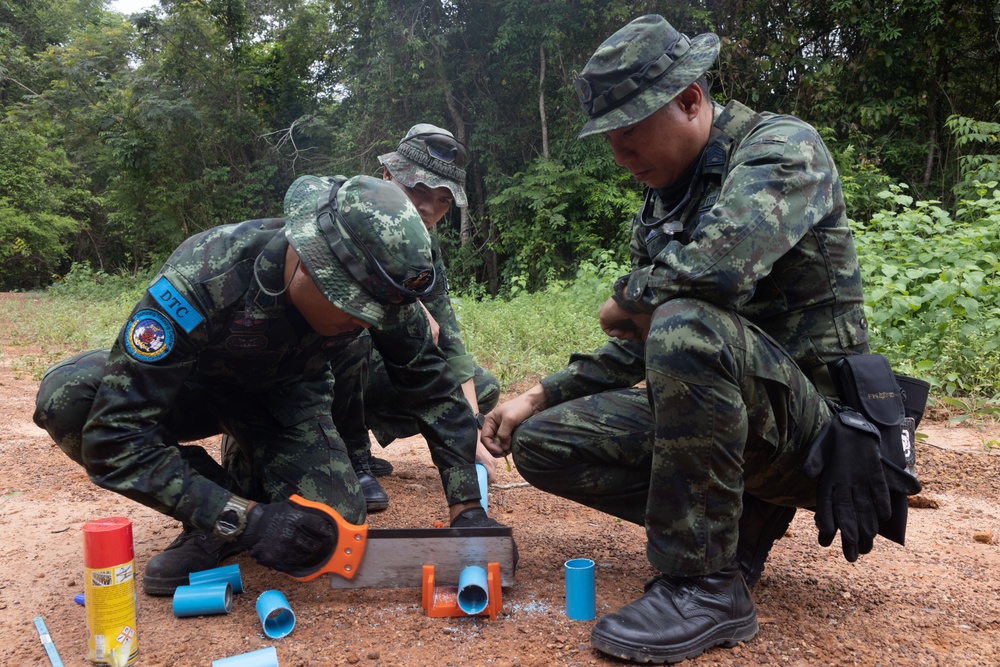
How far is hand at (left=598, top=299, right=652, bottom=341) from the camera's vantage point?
2270mm

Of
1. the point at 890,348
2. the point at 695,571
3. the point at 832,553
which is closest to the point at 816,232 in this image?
the point at 695,571

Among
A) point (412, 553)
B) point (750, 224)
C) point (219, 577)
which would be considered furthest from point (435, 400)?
point (750, 224)

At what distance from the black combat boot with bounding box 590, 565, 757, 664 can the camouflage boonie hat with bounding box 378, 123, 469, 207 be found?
86.3 inches

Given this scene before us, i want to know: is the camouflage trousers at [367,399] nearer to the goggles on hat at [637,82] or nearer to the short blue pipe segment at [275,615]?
the short blue pipe segment at [275,615]

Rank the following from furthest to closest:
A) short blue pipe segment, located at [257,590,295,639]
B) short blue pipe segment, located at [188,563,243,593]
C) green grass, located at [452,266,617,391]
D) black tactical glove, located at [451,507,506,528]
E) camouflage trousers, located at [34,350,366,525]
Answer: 1. green grass, located at [452,266,617,391]
2. camouflage trousers, located at [34,350,366,525]
3. black tactical glove, located at [451,507,506,528]
4. short blue pipe segment, located at [188,563,243,593]
5. short blue pipe segment, located at [257,590,295,639]

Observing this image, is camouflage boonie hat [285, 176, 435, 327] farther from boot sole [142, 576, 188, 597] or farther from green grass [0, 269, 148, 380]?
green grass [0, 269, 148, 380]

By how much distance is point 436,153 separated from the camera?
143 inches

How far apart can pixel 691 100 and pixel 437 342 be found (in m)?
1.55

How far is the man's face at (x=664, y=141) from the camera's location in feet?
7.20

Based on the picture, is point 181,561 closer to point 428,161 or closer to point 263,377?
point 263,377

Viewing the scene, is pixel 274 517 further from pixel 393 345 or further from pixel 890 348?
pixel 890 348

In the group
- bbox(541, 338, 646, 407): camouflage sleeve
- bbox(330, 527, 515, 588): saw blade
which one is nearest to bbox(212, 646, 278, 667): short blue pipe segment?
bbox(330, 527, 515, 588): saw blade

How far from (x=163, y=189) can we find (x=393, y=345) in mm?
17496

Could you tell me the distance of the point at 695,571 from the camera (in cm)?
196
